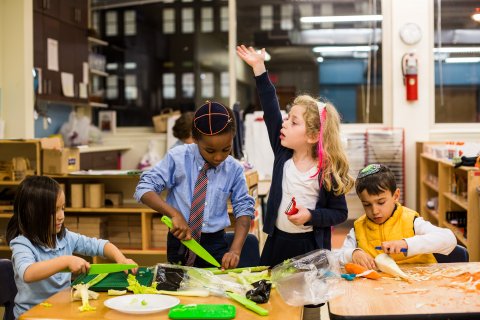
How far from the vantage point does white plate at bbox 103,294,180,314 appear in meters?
1.60

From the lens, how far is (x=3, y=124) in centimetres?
559

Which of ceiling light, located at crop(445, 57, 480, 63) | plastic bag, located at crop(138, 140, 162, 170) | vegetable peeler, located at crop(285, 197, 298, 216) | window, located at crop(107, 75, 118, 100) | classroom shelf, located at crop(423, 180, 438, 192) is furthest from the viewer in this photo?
window, located at crop(107, 75, 118, 100)

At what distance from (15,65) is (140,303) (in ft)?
15.1

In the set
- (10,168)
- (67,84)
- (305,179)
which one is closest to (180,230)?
(305,179)

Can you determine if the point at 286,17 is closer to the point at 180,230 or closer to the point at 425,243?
the point at 425,243

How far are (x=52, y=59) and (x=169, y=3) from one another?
7.03 ft

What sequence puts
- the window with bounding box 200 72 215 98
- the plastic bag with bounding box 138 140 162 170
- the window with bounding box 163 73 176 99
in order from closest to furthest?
1. the plastic bag with bounding box 138 140 162 170
2. the window with bounding box 200 72 215 98
3. the window with bounding box 163 73 176 99

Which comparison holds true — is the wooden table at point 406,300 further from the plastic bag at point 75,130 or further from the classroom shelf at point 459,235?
the plastic bag at point 75,130

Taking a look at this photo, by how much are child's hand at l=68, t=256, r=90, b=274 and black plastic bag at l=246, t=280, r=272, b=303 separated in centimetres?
49

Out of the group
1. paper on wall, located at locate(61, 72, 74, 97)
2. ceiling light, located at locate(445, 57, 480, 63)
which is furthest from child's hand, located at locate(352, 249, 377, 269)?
ceiling light, located at locate(445, 57, 480, 63)

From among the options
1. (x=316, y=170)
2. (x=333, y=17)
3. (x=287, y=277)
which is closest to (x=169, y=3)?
(x=333, y=17)

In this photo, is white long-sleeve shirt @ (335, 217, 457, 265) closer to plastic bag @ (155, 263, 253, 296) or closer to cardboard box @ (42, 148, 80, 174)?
plastic bag @ (155, 263, 253, 296)

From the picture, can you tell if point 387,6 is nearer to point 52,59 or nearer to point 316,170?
point 52,59

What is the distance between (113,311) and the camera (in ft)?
5.38
